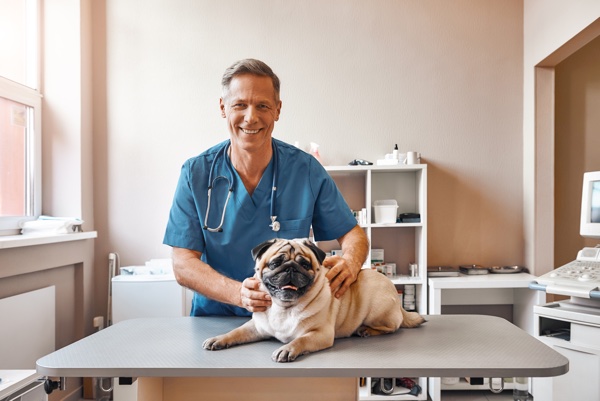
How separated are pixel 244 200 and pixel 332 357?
67 centimetres

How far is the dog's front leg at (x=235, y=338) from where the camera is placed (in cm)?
120

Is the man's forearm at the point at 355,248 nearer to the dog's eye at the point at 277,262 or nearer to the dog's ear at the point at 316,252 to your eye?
the dog's ear at the point at 316,252

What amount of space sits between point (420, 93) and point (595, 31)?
3.89ft

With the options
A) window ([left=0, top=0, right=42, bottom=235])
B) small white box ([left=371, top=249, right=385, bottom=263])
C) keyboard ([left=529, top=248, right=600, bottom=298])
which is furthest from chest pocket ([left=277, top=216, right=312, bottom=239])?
window ([left=0, top=0, right=42, bottom=235])

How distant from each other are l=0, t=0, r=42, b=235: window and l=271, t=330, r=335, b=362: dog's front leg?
2.55 meters

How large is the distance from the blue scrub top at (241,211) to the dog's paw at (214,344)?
386 millimetres

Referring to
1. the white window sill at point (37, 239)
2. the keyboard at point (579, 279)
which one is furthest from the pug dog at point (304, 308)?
the white window sill at point (37, 239)

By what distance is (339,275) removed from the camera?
50.6 inches

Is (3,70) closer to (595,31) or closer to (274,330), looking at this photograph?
(274,330)

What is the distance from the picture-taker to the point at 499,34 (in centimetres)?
354

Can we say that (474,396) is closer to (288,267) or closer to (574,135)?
(574,135)

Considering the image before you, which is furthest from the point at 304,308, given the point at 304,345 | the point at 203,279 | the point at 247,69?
the point at 247,69

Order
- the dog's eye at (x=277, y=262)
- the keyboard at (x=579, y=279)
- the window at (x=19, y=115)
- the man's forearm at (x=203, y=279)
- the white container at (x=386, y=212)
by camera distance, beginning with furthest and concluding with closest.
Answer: the white container at (x=386, y=212)
the window at (x=19, y=115)
the keyboard at (x=579, y=279)
the man's forearm at (x=203, y=279)
the dog's eye at (x=277, y=262)

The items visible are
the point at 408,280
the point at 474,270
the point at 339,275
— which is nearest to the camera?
the point at 339,275
